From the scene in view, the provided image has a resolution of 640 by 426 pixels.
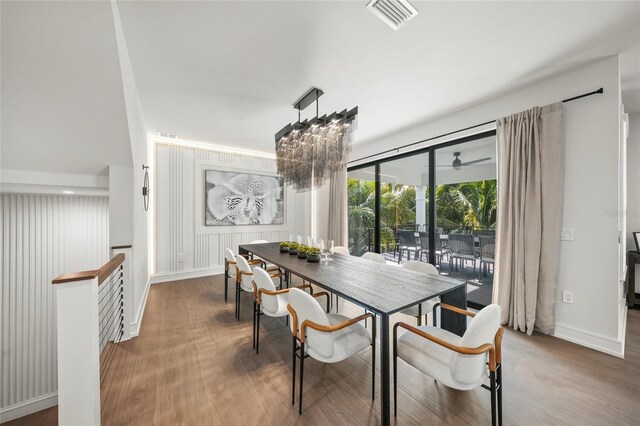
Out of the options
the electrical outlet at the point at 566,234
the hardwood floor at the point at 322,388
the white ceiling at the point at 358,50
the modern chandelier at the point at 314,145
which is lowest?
the hardwood floor at the point at 322,388

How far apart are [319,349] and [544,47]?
120 inches

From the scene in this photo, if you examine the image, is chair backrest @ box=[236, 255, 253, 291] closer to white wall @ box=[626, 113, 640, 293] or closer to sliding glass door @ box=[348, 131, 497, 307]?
sliding glass door @ box=[348, 131, 497, 307]

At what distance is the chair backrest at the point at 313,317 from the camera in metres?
1.47

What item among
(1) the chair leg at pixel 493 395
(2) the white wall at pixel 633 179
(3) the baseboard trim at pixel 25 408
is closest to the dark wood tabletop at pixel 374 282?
(1) the chair leg at pixel 493 395

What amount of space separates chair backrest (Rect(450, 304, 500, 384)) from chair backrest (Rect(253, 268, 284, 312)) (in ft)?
4.46

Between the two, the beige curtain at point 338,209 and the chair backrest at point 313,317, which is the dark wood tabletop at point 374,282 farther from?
the beige curtain at point 338,209

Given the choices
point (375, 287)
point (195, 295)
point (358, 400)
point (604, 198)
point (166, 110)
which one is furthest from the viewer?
point (195, 295)

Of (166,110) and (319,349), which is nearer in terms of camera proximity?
(319,349)

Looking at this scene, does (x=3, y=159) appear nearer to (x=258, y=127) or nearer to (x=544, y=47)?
(x=258, y=127)

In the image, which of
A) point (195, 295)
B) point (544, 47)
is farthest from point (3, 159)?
point (544, 47)

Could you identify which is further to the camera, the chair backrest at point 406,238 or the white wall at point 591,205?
the chair backrest at point 406,238

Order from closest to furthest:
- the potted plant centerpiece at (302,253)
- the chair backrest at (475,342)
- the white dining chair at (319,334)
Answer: the chair backrest at (475,342) < the white dining chair at (319,334) < the potted plant centerpiece at (302,253)

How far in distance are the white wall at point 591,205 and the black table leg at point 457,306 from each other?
1.50 metres

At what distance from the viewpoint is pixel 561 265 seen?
2.49 meters
